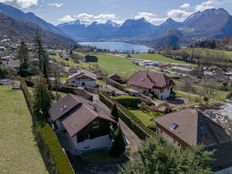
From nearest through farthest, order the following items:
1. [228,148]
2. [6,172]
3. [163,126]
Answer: [6,172] < [228,148] < [163,126]

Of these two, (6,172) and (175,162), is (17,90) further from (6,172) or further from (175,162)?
(175,162)

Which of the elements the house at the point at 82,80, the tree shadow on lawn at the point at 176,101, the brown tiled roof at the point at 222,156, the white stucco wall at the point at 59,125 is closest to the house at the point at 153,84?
the tree shadow on lawn at the point at 176,101

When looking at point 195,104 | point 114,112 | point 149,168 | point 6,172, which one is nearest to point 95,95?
point 114,112

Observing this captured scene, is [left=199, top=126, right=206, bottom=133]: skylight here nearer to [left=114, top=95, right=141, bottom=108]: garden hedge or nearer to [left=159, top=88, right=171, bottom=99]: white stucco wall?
[left=114, top=95, right=141, bottom=108]: garden hedge

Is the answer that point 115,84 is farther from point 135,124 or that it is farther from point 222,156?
point 222,156

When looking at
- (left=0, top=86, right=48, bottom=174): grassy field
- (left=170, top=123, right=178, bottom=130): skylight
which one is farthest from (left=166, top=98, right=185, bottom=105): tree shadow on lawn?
(left=0, top=86, right=48, bottom=174): grassy field

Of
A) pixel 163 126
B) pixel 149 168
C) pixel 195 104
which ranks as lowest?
pixel 195 104
